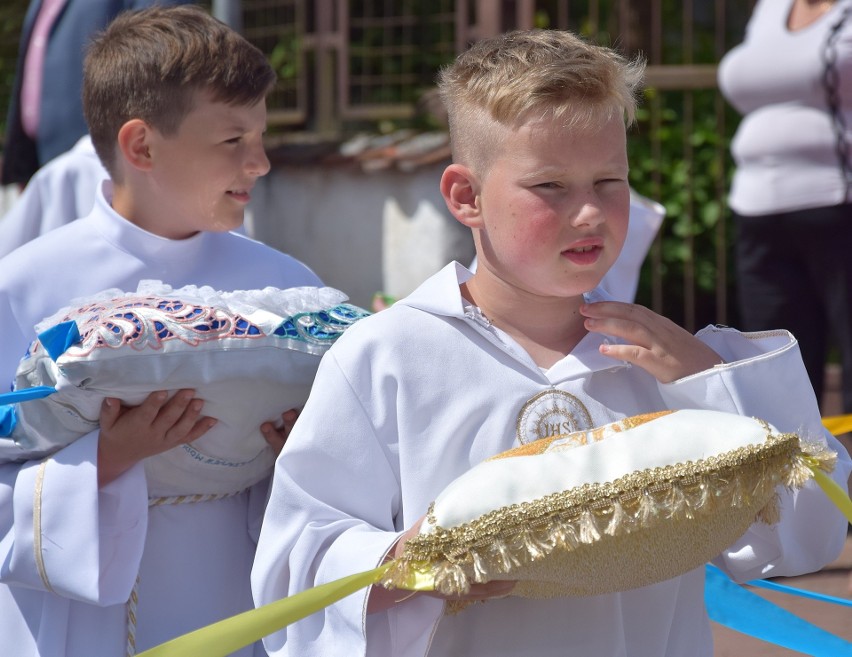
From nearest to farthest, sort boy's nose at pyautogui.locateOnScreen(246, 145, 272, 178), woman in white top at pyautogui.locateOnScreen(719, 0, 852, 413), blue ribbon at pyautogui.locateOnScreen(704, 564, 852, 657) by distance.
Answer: blue ribbon at pyautogui.locateOnScreen(704, 564, 852, 657)
boy's nose at pyautogui.locateOnScreen(246, 145, 272, 178)
woman in white top at pyautogui.locateOnScreen(719, 0, 852, 413)

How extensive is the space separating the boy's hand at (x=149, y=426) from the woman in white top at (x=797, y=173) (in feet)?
9.71

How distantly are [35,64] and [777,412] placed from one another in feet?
11.7

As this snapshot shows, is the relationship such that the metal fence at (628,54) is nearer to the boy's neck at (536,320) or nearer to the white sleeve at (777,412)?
the boy's neck at (536,320)

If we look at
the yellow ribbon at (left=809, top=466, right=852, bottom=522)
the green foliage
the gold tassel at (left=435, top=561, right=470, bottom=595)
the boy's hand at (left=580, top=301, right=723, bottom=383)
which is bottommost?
the green foliage

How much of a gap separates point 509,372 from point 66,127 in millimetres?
3183

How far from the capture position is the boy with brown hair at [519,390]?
2055mm

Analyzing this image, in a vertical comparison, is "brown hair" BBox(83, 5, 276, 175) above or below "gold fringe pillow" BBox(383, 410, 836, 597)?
above

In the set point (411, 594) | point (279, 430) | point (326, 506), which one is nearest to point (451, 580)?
point (411, 594)

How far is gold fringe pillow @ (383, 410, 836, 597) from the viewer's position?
1.81m

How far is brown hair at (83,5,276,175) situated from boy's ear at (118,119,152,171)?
0.07 ft

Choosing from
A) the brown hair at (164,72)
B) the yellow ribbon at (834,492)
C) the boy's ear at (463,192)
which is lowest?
the yellow ribbon at (834,492)

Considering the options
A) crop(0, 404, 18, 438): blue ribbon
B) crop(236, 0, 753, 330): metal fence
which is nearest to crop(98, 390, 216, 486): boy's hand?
crop(0, 404, 18, 438): blue ribbon

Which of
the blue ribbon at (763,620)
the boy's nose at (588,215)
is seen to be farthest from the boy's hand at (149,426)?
the blue ribbon at (763,620)

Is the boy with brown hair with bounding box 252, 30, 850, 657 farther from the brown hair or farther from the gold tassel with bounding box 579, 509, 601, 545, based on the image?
the brown hair
